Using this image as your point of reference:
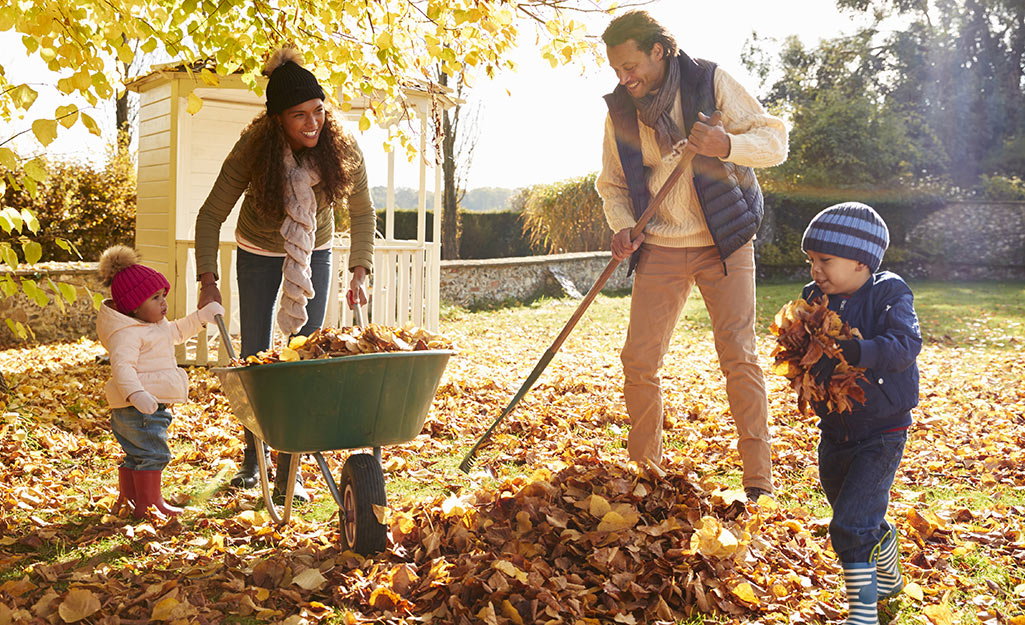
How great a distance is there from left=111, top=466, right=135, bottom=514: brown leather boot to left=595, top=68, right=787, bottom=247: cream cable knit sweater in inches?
85.1

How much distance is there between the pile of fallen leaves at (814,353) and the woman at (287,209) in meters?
1.62

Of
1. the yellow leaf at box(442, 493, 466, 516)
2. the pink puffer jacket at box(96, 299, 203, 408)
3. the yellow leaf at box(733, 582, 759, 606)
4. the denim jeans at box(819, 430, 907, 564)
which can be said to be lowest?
the yellow leaf at box(733, 582, 759, 606)

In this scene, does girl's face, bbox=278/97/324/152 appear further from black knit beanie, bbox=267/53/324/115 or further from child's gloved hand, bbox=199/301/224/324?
child's gloved hand, bbox=199/301/224/324

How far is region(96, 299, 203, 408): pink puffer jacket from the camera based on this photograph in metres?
3.30

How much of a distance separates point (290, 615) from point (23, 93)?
1798 millimetres

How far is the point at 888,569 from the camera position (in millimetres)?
2568

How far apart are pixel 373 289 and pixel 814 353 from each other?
6.09 meters

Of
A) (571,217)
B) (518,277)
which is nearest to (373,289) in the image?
(518,277)

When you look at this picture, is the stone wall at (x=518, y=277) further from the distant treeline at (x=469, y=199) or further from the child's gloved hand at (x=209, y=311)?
the child's gloved hand at (x=209, y=311)

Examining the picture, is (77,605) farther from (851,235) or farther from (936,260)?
(936,260)

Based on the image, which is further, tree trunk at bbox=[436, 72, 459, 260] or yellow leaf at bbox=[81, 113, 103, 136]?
tree trunk at bbox=[436, 72, 459, 260]

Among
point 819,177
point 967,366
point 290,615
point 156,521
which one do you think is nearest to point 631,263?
point 290,615

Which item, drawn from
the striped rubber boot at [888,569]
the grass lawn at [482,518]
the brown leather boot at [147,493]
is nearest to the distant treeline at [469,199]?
the grass lawn at [482,518]

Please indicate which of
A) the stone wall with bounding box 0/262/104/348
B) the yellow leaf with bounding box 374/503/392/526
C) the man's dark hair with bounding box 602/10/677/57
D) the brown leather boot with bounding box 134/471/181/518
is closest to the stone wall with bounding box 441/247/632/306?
the stone wall with bounding box 0/262/104/348
